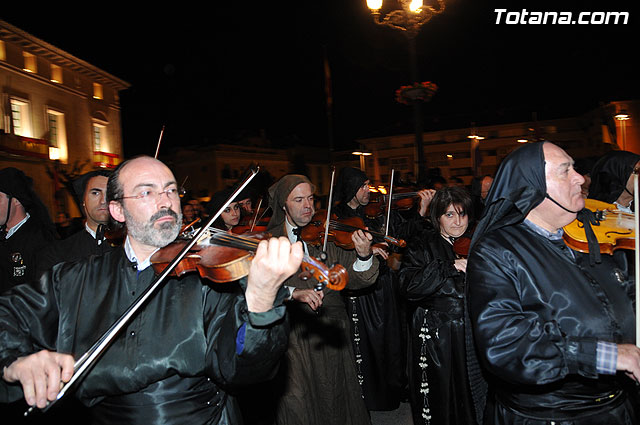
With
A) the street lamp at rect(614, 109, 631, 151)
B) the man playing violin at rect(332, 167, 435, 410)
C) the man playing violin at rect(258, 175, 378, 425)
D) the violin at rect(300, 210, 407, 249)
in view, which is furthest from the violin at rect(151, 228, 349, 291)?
the street lamp at rect(614, 109, 631, 151)

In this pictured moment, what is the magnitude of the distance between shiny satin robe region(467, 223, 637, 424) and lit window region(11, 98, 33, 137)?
93.9ft

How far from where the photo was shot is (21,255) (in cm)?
415

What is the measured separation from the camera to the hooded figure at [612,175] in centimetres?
423

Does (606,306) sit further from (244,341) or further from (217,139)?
(217,139)

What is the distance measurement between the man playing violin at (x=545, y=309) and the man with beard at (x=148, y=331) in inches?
42.3

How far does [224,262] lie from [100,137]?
1359 inches

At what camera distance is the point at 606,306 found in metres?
2.22

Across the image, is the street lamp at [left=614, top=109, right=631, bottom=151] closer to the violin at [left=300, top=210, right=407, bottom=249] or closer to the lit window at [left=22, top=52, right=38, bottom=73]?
the violin at [left=300, top=210, right=407, bottom=249]

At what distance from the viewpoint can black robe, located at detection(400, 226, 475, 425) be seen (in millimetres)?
3836

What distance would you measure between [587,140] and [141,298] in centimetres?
3490

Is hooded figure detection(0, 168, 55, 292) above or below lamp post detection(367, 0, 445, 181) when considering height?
below

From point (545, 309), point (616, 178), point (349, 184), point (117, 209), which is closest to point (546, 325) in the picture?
point (545, 309)

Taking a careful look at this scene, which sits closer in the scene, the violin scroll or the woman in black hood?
the violin scroll

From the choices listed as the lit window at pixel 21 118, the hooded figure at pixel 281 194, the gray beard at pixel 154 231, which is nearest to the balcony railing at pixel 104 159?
the lit window at pixel 21 118
